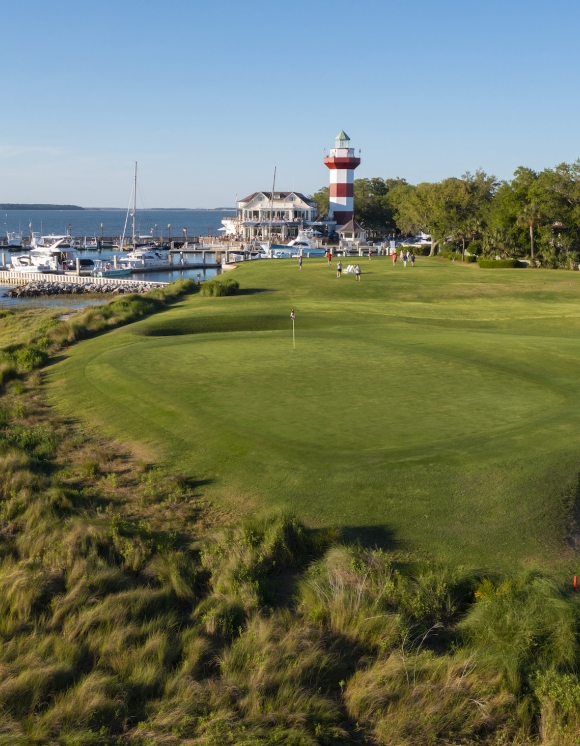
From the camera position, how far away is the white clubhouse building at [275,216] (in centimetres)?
11931

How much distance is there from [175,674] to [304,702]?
156 cm

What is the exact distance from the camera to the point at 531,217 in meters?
65.6

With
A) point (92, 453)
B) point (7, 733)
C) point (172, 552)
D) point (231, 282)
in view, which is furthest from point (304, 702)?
point (231, 282)

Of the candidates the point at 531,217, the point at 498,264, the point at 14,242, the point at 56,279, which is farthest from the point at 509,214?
the point at 14,242

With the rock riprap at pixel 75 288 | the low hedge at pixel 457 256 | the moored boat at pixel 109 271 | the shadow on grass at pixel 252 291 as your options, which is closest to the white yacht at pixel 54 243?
the moored boat at pixel 109 271

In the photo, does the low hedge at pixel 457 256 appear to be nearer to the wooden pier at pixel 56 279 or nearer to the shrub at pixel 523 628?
the wooden pier at pixel 56 279

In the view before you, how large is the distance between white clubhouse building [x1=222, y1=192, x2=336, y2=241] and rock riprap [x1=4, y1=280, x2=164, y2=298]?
45506 millimetres

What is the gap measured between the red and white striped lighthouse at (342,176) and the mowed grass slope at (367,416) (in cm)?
8046

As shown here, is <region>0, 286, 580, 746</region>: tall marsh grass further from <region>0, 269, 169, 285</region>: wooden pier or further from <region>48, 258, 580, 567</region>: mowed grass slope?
<region>0, 269, 169, 285</region>: wooden pier

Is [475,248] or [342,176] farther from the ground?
[342,176]

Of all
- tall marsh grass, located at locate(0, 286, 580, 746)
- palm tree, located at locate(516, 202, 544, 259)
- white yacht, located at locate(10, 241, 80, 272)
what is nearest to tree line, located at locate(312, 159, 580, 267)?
palm tree, located at locate(516, 202, 544, 259)

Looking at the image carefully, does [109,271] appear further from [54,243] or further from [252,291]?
[252,291]

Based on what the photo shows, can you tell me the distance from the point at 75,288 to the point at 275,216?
2233 inches

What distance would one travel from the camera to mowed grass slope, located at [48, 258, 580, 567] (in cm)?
1236
